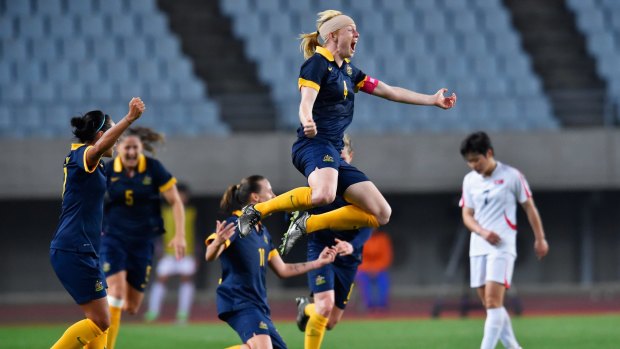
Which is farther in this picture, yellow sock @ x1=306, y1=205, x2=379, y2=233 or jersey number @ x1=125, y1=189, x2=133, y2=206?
jersey number @ x1=125, y1=189, x2=133, y2=206

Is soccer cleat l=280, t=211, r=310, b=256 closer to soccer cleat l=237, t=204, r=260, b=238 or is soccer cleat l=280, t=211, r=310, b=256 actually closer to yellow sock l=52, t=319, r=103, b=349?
soccer cleat l=237, t=204, r=260, b=238

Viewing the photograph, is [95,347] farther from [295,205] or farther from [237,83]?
[237,83]

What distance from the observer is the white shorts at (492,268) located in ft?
31.1

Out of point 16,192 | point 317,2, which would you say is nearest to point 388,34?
point 317,2

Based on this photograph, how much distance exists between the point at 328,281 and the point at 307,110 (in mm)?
2136

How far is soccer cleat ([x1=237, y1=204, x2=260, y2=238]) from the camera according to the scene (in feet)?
26.1

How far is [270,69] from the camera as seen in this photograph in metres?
22.2

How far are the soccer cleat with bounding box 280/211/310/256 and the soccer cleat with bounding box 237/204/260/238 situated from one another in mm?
523

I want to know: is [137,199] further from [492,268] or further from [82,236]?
[492,268]

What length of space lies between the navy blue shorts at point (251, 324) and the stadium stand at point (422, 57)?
40.3 ft

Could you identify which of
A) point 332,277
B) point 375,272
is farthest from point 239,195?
point 375,272

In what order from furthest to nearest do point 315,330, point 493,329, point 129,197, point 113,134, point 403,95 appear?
point 129,197, point 493,329, point 315,330, point 403,95, point 113,134

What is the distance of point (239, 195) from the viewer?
8398mm

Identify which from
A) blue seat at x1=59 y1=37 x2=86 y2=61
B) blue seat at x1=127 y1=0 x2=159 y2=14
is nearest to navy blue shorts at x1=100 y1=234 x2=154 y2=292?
blue seat at x1=59 y1=37 x2=86 y2=61
